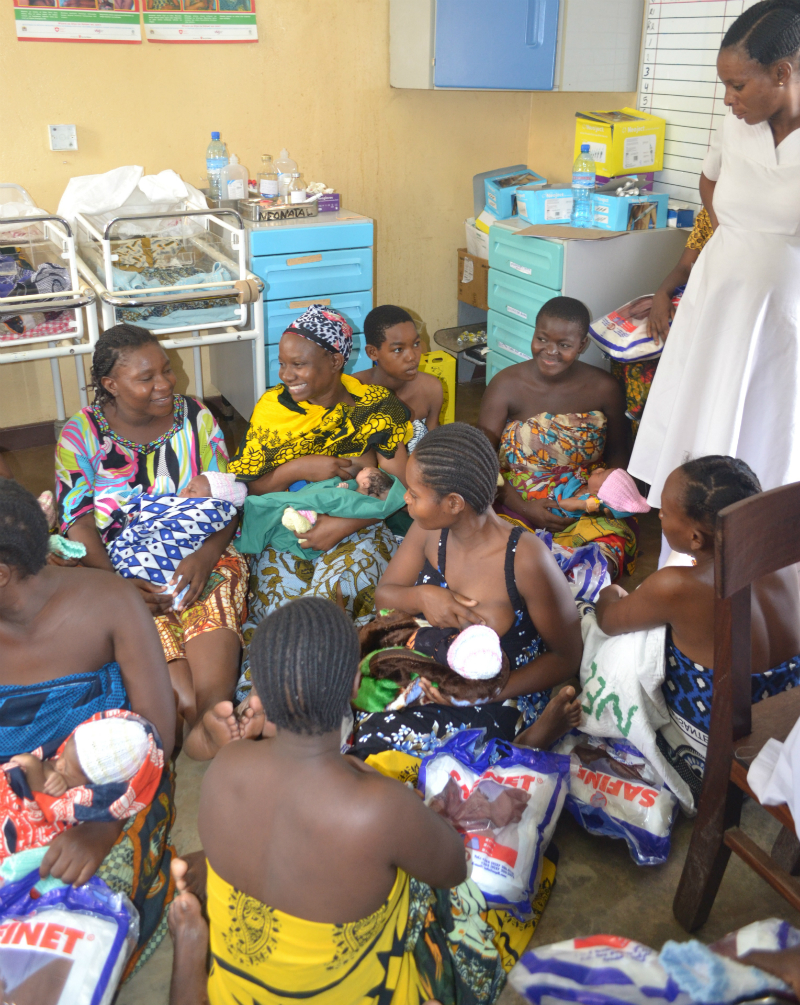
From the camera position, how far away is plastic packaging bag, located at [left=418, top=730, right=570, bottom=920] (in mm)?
1765

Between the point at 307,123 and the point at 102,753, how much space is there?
3.94 metres

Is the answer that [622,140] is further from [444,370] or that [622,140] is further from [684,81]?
[444,370]

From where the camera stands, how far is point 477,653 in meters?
1.94

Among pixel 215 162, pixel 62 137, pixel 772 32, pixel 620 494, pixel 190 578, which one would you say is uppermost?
pixel 772 32

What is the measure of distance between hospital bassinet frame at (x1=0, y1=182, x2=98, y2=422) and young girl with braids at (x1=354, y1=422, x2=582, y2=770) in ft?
5.59

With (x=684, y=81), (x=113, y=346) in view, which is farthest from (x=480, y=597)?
(x=684, y=81)

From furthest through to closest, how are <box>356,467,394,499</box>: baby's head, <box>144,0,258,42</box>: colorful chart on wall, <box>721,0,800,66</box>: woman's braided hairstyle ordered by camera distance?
<box>144,0,258,42</box>: colorful chart on wall < <box>356,467,394,499</box>: baby's head < <box>721,0,800,66</box>: woman's braided hairstyle

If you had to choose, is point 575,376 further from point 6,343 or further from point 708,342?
point 6,343

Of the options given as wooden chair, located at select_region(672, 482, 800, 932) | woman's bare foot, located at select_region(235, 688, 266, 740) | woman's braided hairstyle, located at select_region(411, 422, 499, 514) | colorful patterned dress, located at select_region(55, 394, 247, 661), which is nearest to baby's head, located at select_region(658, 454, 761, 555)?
wooden chair, located at select_region(672, 482, 800, 932)

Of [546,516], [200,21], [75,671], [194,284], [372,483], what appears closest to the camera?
[75,671]

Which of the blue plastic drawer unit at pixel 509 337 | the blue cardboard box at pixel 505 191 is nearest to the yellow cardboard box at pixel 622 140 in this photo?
the blue cardboard box at pixel 505 191

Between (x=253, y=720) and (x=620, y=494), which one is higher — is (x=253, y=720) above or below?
below

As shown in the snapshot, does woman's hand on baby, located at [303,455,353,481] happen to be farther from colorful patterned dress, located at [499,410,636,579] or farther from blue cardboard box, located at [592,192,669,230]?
blue cardboard box, located at [592,192,669,230]

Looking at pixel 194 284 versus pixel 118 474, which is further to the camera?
pixel 194 284
